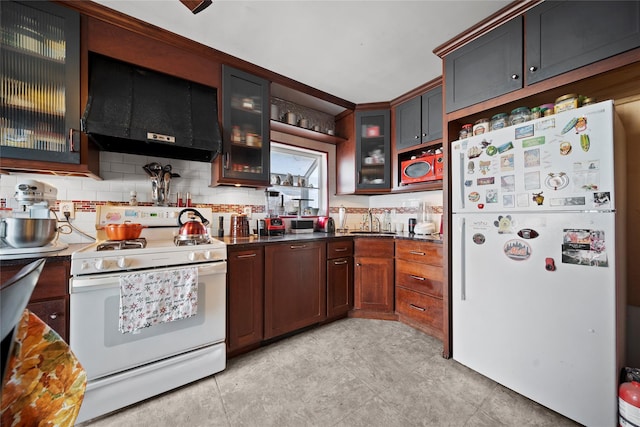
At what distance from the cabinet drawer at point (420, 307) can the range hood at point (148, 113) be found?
7.32 feet

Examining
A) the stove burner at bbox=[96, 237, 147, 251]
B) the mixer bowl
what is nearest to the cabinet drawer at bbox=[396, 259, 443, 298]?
the stove burner at bbox=[96, 237, 147, 251]

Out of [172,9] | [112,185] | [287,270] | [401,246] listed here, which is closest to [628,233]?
[401,246]

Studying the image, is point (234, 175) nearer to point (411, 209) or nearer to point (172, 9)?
point (172, 9)

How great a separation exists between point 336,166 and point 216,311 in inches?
88.7

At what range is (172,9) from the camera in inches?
64.1

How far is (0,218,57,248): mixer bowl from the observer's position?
4.27 feet

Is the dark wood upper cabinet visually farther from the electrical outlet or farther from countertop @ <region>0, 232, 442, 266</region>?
the electrical outlet

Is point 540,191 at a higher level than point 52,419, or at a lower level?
higher

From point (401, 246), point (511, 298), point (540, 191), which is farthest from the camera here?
point (401, 246)

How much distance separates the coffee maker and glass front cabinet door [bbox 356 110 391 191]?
0.99 meters

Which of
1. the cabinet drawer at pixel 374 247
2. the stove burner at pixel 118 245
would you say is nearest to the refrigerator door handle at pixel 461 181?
the cabinet drawer at pixel 374 247

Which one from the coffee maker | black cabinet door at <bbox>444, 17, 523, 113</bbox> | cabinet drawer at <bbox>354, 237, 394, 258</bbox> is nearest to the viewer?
black cabinet door at <bbox>444, 17, 523, 113</bbox>

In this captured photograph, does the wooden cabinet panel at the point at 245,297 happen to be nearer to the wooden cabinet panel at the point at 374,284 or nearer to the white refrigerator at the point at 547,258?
the wooden cabinet panel at the point at 374,284

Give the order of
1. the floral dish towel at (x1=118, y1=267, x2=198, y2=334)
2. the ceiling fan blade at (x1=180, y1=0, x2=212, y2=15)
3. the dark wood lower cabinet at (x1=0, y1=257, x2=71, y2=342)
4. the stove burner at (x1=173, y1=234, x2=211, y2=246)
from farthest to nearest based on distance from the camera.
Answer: the stove burner at (x1=173, y1=234, x2=211, y2=246)
the floral dish towel at (x1=118, y1=267, x2=198, y2=334)
the dark wood lower cabinet at (x1=0, y1=257, x2=71, y2=342)
the ceiling fan blade at (x1=180, y1=0, x2=212, y2=15)
